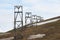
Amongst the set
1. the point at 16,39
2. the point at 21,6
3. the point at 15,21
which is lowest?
the point at 16,39

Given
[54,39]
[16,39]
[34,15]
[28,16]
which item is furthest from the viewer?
[34,15]

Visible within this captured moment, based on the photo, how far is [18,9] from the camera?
63.8 metres

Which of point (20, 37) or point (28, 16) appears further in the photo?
point (28, 16)

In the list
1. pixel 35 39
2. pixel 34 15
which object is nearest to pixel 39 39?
pixel 35 39

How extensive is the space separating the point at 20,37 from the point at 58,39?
44.9 feet

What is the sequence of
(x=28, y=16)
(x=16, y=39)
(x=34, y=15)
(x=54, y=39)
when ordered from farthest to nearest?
(x=34, y=15)
(x=28, y=16)
(x=16, y=39)
(x=54, y=39)

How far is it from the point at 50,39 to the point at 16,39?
11008 mm

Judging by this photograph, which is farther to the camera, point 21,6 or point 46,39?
point 21,6

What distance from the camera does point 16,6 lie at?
6347 cm

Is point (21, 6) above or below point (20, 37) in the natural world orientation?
above

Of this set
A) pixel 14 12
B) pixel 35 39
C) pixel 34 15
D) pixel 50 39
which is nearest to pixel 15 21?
pixel 14 12

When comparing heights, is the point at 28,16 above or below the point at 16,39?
above

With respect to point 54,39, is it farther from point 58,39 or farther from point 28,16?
point 28,16

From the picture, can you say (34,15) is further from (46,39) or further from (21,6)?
(46,39)
